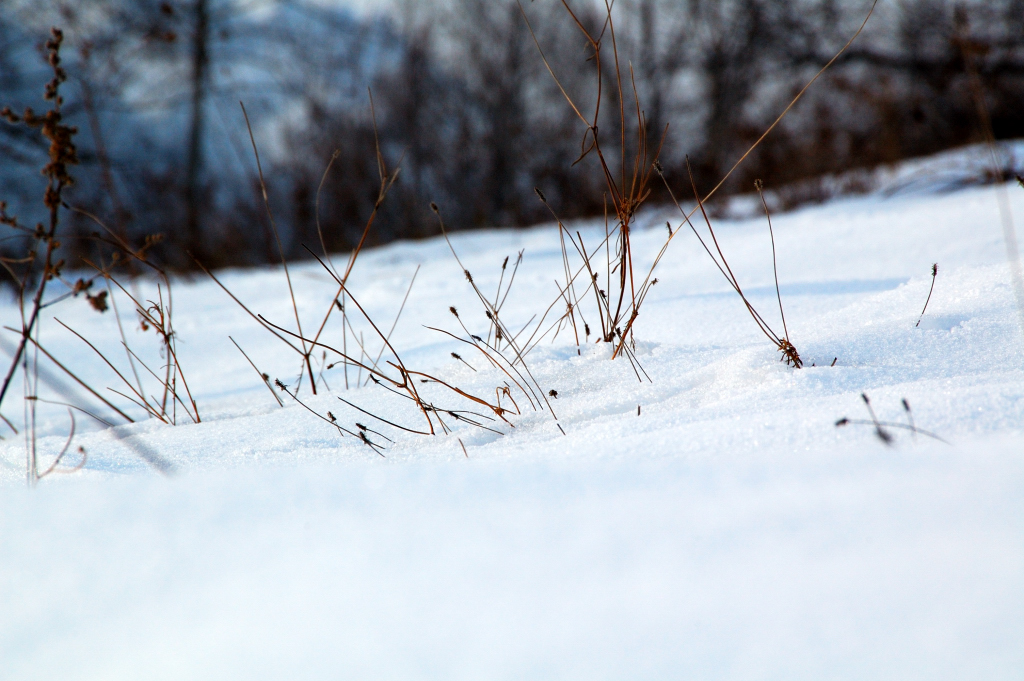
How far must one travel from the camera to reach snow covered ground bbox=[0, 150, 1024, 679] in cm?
53

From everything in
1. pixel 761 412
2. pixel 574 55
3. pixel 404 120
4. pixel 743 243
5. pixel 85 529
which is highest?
pixel 574 55

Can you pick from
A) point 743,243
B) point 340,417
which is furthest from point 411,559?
point 743,243

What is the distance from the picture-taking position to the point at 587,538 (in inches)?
26.6

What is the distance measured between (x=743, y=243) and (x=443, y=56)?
6.53 metres

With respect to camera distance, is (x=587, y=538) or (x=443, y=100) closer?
(x=587, y=538)

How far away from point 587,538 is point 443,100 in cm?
836

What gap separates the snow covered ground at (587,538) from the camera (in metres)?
0.53

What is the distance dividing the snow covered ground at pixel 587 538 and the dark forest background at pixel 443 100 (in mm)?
5858

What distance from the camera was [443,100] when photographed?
8.27m

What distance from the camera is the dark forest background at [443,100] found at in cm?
699

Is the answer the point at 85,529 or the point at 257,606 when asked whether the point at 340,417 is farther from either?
the point at 257,606

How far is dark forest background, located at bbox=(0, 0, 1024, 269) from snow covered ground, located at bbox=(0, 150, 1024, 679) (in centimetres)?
586

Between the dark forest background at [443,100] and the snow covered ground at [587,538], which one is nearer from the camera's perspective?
the snow covered ground at [587,538]

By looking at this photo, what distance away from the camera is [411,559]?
2.16ft
